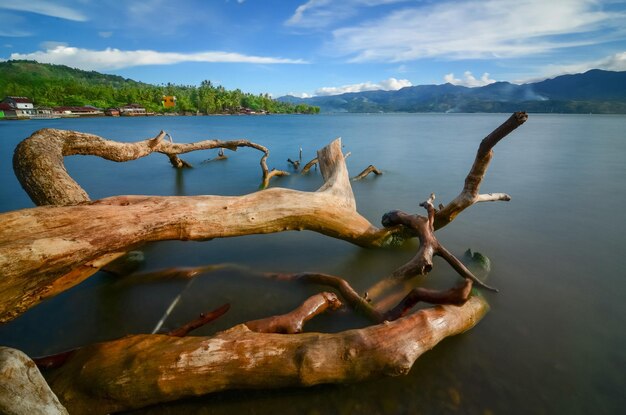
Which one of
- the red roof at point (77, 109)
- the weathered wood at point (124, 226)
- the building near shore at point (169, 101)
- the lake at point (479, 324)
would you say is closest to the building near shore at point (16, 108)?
the red roof at point (77, 109)

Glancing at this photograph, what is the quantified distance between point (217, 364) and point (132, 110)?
430ft

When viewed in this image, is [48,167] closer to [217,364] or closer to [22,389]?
[22,389]

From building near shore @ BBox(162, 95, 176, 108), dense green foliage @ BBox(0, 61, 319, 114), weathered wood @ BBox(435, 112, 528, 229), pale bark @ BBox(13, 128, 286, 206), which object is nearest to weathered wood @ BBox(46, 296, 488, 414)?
pale bark @ BBox(13, 128, 286, 206)

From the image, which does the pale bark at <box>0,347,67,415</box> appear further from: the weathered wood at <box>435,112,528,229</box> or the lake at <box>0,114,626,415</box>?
the weathered wood at <box>435,112,528,229</box>

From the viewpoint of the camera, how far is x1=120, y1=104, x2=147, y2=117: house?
354 ft

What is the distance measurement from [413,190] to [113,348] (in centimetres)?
1132

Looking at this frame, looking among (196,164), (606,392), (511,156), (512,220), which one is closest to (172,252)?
(606,392)

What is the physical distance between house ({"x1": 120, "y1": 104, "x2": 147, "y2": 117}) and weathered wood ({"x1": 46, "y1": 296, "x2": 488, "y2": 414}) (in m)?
129

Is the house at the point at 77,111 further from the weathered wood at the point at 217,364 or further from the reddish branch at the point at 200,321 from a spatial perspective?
the weathered wood at the point at 217,364

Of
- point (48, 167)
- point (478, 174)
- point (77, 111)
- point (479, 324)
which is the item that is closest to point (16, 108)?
point (77, 111)

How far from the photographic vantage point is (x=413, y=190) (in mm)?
12086

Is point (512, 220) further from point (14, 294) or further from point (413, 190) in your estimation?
point (14, 294)

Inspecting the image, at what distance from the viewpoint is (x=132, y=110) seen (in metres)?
109

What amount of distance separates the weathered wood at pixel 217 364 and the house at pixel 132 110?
129479 mm
